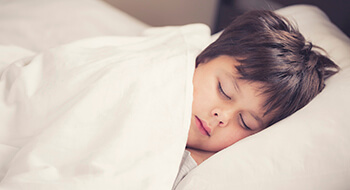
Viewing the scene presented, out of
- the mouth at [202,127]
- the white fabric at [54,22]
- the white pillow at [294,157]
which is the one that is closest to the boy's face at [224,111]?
the mouth at [202,127]

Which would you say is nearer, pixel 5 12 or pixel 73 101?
pixel 73 101

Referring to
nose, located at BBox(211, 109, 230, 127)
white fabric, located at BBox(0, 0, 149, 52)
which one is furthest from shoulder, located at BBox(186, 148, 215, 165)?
white fabric, located at BBox(0, 0, 149, 52)

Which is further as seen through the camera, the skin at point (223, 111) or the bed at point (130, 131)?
the skin at point (223, 111)

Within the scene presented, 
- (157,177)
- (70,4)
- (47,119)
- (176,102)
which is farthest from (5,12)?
(157,177)

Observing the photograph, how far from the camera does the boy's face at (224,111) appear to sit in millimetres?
843

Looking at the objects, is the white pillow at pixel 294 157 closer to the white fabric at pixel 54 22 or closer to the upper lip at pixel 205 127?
the upper lip at pixel 205 127

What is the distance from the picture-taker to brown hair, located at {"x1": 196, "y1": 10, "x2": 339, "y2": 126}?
0.85 meters

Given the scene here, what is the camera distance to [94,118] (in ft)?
2.34

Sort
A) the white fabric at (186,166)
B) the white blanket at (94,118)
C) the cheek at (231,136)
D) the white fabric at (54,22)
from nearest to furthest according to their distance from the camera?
the white blanket at (94,118), the white fabric at (186,166), the cheek at (231,136), the white fabric at (54,22)

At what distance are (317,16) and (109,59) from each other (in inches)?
Result: 30.4

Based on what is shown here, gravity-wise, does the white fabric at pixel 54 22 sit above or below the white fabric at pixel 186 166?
above

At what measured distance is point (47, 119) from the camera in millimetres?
728

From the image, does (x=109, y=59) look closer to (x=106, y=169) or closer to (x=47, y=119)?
(x=47, y=119)

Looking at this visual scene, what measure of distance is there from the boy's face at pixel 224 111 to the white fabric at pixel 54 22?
1.72 ft
